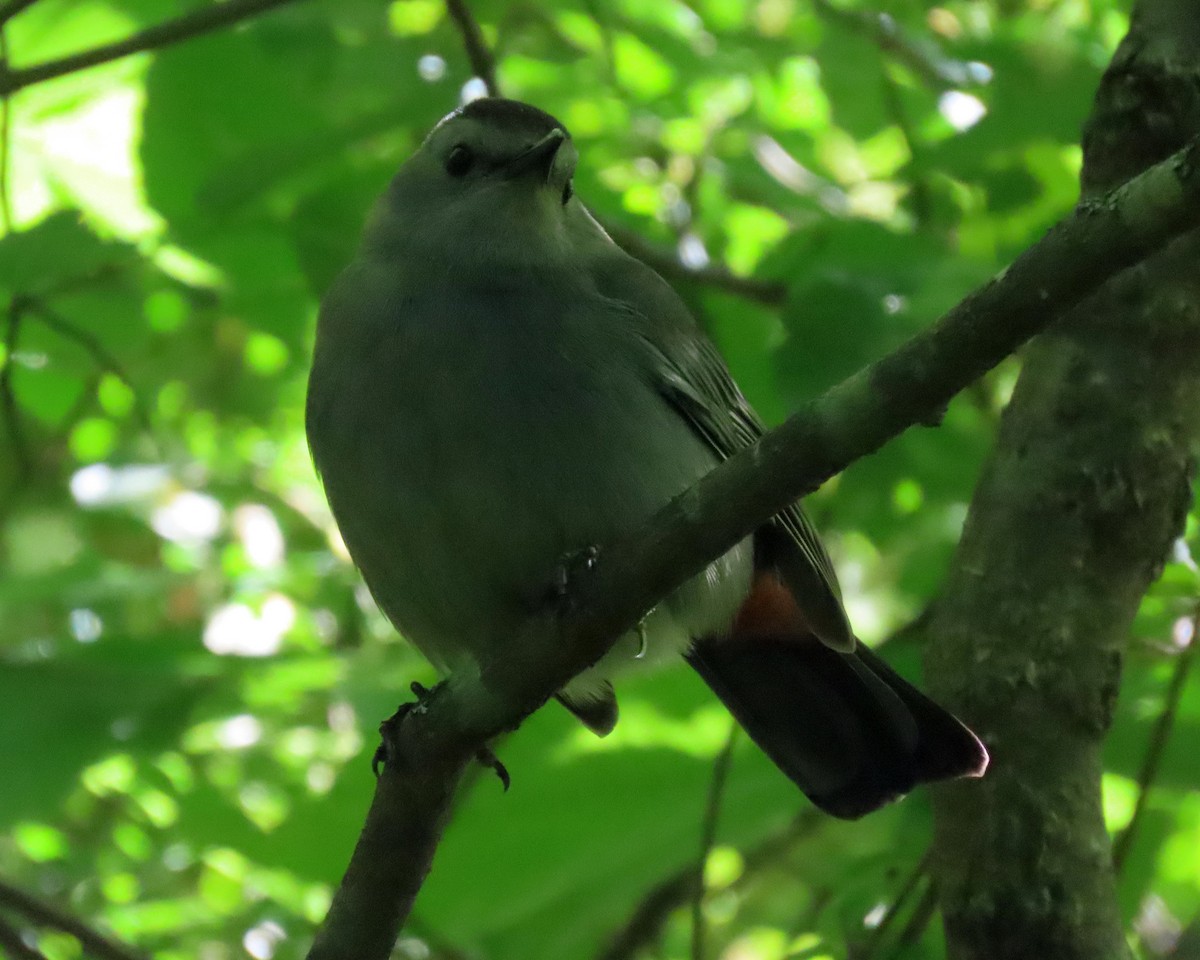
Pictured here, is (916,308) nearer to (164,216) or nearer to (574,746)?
(574,746)

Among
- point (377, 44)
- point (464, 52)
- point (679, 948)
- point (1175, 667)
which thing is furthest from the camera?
point (679, 948)

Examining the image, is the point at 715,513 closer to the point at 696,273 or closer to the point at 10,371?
the point at 696,273

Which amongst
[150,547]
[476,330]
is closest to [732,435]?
[476,330]

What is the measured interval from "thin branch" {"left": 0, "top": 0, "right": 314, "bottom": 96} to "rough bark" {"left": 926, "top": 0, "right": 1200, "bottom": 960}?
1891 millimetres

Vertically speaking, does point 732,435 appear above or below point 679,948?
above

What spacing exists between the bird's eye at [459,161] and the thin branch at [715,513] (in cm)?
163

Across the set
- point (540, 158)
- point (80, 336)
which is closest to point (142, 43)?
point (80, 336)

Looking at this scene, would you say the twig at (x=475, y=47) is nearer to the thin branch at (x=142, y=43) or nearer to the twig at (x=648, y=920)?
the thin branch at (x=142, y=43)

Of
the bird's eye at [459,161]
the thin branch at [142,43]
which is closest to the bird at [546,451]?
the bird's eye at [459,161]

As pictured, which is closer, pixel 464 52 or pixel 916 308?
pixel 916 308

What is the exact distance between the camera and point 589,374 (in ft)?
10.7

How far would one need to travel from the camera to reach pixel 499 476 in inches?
124

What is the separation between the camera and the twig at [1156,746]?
10.2 ft

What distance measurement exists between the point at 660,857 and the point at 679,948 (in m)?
2.58
